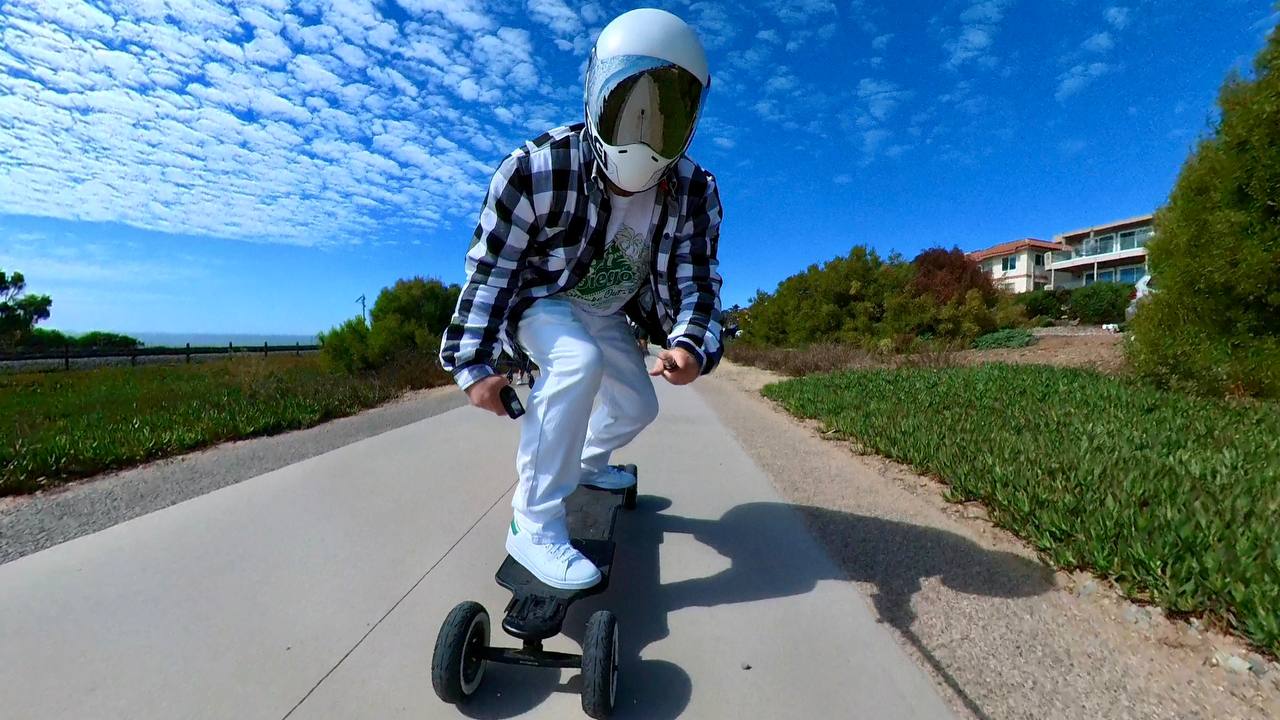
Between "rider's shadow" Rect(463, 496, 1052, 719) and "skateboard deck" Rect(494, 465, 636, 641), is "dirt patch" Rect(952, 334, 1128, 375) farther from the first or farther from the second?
"skateboard deck" Rect(494, 465, 636, 641)

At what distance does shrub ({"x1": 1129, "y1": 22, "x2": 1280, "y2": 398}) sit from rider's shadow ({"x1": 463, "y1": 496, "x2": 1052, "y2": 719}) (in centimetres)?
454

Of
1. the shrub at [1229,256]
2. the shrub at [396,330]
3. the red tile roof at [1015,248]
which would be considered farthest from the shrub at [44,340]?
the red tile roof at [1015,248]

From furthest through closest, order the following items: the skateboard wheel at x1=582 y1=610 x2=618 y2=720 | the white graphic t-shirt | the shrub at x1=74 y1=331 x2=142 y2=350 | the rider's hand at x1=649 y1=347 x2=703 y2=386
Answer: the shrub at x1=74 y1=331 x2=142 y2=350 → the white graphic t-shirt → the rider's hand at x1=649 y1=347 x2=703 y2=386 → the skateboard wheel at x1=582 y1=610 x2=618 y2=720

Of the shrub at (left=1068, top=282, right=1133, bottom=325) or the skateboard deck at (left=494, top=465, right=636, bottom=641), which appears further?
the shrub at (left=1068, top=282, right=1133, bottom=325)

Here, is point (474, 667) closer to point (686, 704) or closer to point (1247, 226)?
point (686, 704)

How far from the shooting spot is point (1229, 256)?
4.86 metres

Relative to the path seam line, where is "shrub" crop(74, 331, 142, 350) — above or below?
above

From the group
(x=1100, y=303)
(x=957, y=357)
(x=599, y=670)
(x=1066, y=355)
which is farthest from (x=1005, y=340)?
(x=1100, y=303)

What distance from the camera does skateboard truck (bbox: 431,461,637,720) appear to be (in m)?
1.29

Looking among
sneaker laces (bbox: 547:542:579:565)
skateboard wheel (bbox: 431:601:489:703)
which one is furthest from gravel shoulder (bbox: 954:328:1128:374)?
skateboard wheel (bbox: 431:601:489:703)

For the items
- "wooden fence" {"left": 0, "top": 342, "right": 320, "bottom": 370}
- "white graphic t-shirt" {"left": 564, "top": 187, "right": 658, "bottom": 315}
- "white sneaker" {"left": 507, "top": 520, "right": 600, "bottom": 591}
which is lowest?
"white sneaker" {"left": 507, "top": 520, "right": 600, "bottom": 591}

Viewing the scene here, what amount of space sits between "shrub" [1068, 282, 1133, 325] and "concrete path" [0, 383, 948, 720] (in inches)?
1268

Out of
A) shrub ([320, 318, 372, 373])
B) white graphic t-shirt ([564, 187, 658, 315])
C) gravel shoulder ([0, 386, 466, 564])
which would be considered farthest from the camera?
shrub ([320, 318, 372, 373])

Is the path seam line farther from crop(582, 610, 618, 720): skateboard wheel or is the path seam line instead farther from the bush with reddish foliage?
the bush with reddish foliage
